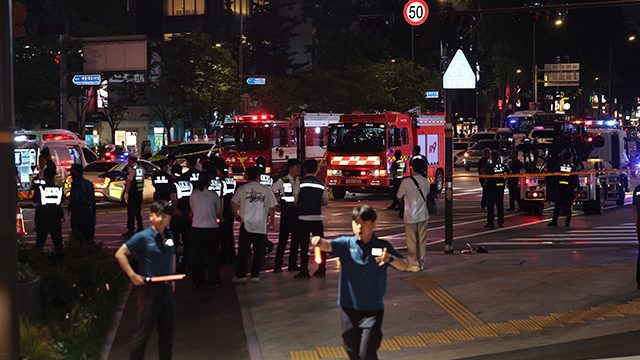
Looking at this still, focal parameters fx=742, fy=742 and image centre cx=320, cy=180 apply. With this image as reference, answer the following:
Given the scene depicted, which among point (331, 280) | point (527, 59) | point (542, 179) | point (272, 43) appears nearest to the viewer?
point (331, 280)

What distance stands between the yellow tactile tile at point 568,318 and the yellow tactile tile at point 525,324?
1.28 feet

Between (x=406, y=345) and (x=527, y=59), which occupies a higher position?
(x=527, y=59)

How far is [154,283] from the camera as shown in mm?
6848

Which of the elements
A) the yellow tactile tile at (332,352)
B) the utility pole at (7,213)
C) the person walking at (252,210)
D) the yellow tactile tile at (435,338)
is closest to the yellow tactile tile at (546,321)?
the yellow tactile tile at (435,338)

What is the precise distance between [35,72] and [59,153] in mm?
9303

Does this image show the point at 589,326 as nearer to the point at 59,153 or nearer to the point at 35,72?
the point at 59,153

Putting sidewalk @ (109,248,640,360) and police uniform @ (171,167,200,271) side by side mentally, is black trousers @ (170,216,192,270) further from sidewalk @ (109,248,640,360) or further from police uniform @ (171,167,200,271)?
sidewalk @ (109,248,640,360)

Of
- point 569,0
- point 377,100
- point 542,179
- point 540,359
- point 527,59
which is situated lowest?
point 540,359

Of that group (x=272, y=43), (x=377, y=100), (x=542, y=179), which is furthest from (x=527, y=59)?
(x=542, y=179)

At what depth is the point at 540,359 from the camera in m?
7.71

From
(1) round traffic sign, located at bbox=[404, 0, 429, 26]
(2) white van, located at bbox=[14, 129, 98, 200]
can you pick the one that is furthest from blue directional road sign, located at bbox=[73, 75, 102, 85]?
(1) round traffic sign, located at bbox=[404, 0, 429, 26]

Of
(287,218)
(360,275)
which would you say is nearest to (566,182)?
(287,218)

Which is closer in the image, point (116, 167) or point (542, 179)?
point (542, 179)

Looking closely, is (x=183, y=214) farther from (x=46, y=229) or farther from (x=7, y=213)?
(x=7, y=213)
